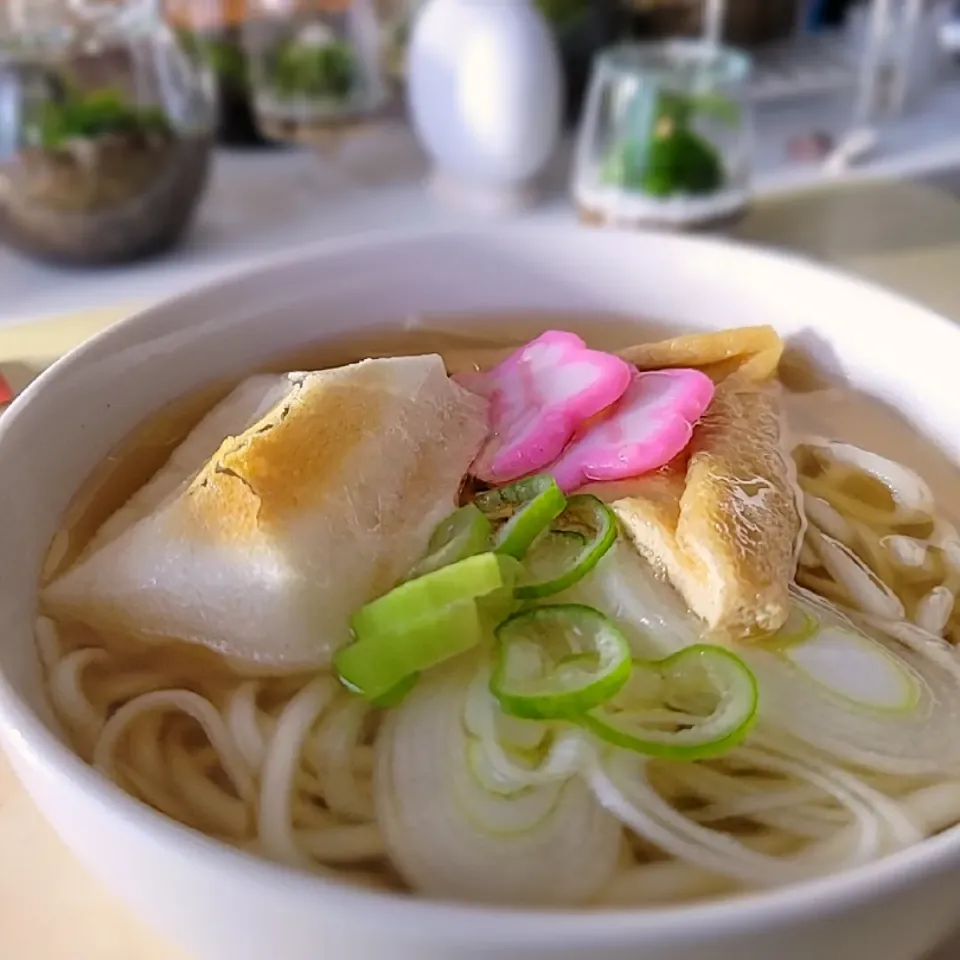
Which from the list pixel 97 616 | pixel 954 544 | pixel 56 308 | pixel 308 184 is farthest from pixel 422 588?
pixel 308 184

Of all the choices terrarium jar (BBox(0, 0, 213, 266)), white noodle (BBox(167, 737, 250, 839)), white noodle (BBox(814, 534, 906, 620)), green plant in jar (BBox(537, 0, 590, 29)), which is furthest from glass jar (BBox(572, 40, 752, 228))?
white noodle (BBox(167, 737, 250, 839))

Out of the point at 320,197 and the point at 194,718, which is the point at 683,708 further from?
the point at 320,197

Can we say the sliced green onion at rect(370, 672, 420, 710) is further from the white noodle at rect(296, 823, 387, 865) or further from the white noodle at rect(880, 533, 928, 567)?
the white noodle at rect(880, 533, 928, 567)

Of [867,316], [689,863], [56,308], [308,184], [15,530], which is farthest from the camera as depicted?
[308,184]

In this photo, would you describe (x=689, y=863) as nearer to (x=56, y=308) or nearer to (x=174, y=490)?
(x=174, y=490)

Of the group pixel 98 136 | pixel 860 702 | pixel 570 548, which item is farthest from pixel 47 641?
pixel 98 136

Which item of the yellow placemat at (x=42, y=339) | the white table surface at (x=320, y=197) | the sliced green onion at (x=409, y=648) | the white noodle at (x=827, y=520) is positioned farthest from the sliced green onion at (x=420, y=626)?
the white table surface at (x=320, y=197)
